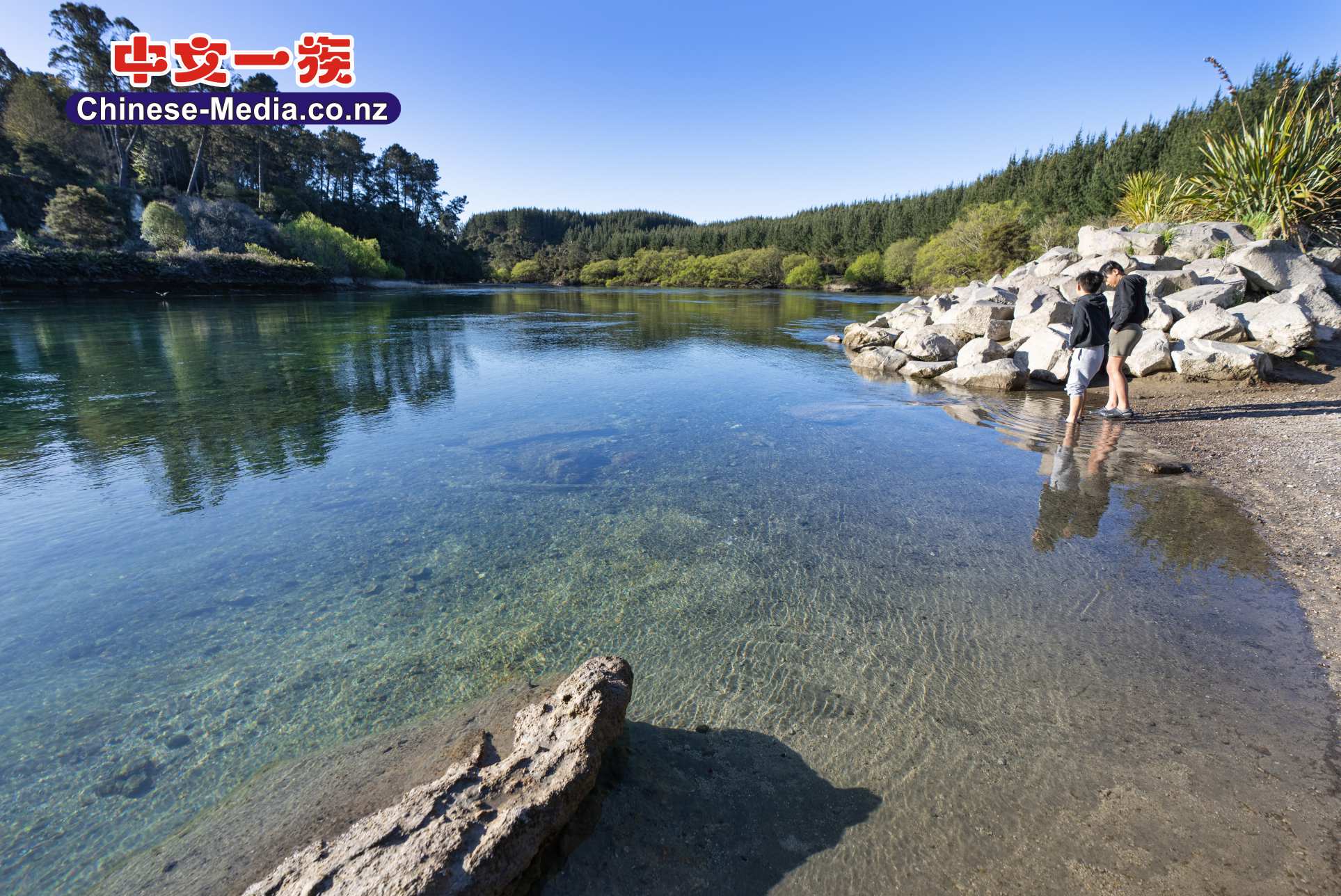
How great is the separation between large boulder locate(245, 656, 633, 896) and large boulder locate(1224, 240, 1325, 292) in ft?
63.3

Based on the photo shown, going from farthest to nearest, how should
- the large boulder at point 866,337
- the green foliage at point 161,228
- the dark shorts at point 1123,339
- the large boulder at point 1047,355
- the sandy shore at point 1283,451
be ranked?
the green foliage at point 161,228
the large boulder at point 866,337
the large boulder at point 1047,355
the dark shorts at point 1123,339
the sandy shore at point 1283,451

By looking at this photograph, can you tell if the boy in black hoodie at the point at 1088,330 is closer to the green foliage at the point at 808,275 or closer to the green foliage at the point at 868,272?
the green foliage at the point at 868,272

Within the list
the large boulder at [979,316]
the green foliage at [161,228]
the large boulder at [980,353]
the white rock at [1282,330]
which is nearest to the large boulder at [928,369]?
the large boulder at [980,353]

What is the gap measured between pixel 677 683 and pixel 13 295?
5541cm

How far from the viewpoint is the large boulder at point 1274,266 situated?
45.3 feet

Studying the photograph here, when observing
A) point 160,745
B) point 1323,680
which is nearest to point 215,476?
point 160,745

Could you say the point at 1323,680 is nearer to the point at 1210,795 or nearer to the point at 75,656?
the point at 1210,795

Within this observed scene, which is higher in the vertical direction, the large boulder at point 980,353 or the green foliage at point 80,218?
the green foliage at point 80,218

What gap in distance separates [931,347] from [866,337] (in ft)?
18.9

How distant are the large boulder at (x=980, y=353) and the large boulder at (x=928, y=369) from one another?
36cm

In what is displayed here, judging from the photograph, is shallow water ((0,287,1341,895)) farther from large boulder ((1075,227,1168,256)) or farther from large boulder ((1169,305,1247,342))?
large boulder ((1075,227,1168,256))

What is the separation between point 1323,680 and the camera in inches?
148

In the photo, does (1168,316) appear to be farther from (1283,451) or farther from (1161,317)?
(1283,451)

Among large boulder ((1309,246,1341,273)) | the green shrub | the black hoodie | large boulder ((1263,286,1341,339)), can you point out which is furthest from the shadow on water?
the green shrub
